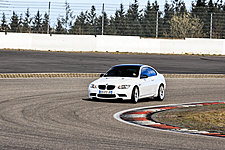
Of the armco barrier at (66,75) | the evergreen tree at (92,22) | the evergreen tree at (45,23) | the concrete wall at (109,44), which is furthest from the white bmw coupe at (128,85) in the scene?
the evergreen tree at (45,23)

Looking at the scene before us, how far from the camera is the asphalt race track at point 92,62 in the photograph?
92.3 ft

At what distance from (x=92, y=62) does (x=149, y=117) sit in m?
18.7

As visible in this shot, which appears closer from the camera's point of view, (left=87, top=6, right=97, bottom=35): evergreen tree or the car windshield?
the car windshield

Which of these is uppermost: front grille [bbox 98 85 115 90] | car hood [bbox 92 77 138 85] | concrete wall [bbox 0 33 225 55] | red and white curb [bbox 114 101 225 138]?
concrete wall [bbox 0 33 225 55]

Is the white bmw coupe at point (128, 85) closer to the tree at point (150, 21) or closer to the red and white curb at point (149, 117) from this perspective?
the red and white curb at point (149, 117)

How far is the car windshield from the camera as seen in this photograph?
17578 millimetres

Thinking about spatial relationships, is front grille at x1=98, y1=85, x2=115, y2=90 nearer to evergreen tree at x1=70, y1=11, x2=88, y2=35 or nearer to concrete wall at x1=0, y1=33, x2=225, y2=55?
concrete wall at x1=0, y1=33, x2=225, y2=55

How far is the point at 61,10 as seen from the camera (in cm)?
3766

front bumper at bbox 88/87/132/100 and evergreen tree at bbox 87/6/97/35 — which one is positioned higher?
evergreen tree at bbox 87/6/97/35

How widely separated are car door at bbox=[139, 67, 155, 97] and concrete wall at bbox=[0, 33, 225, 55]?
18.2 meters

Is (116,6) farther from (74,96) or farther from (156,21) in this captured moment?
(74,96)

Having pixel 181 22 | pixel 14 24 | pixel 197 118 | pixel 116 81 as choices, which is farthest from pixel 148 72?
pixel 181 22

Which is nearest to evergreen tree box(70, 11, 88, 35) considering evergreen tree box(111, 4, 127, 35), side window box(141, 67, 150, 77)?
evergreen tree box(111, 4, 127, 35)

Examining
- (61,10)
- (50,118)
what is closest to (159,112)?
(50,118)
